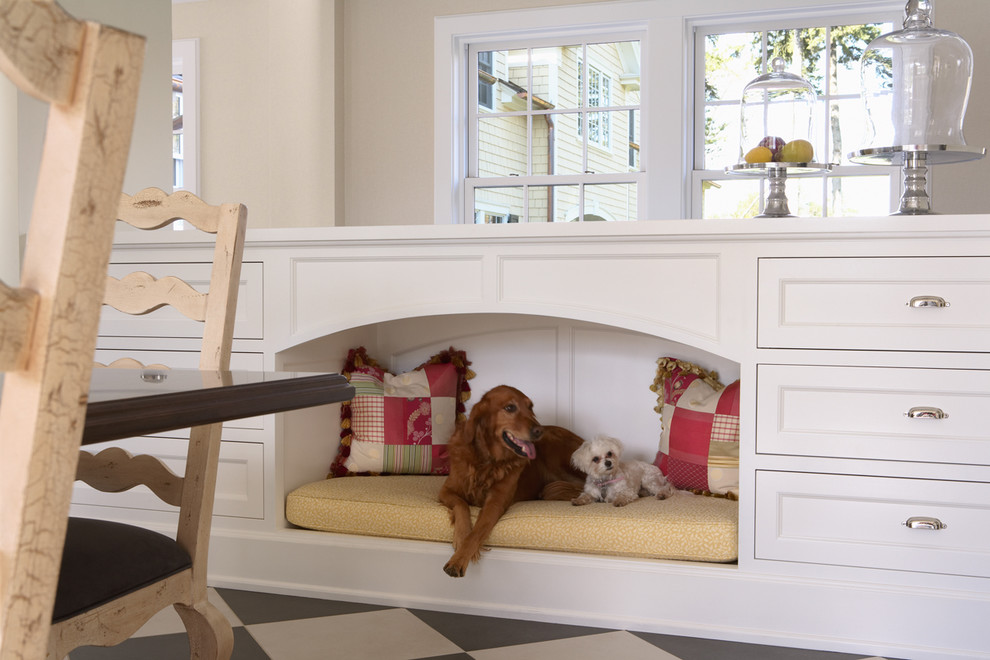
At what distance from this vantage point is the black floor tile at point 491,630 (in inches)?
83.6

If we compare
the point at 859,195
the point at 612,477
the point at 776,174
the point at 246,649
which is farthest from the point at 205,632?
the point at 859,195

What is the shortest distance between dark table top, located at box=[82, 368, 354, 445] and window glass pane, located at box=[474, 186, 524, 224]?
3.17 meters

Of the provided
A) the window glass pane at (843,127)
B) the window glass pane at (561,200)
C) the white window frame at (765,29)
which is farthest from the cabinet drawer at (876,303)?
the window glass pane at (561,200)

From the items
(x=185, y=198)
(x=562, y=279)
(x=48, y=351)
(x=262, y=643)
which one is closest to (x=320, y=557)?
(x=262, y=643)

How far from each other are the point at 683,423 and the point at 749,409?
0.37 m

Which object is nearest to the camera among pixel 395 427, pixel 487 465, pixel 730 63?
pixel 487 465

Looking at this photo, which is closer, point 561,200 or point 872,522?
point 872,522

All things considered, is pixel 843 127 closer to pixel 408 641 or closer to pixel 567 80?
pixel 567 80

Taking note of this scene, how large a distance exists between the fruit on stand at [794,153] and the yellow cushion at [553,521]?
3.11 feet

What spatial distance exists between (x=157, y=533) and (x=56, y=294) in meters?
0.90

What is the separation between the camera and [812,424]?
2084 millimetres

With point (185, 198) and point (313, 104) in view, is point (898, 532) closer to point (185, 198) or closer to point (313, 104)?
point (185, 198)

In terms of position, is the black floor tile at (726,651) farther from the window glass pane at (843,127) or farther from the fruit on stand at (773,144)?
the window glass pane at (843,127)

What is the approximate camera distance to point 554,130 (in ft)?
14.2
